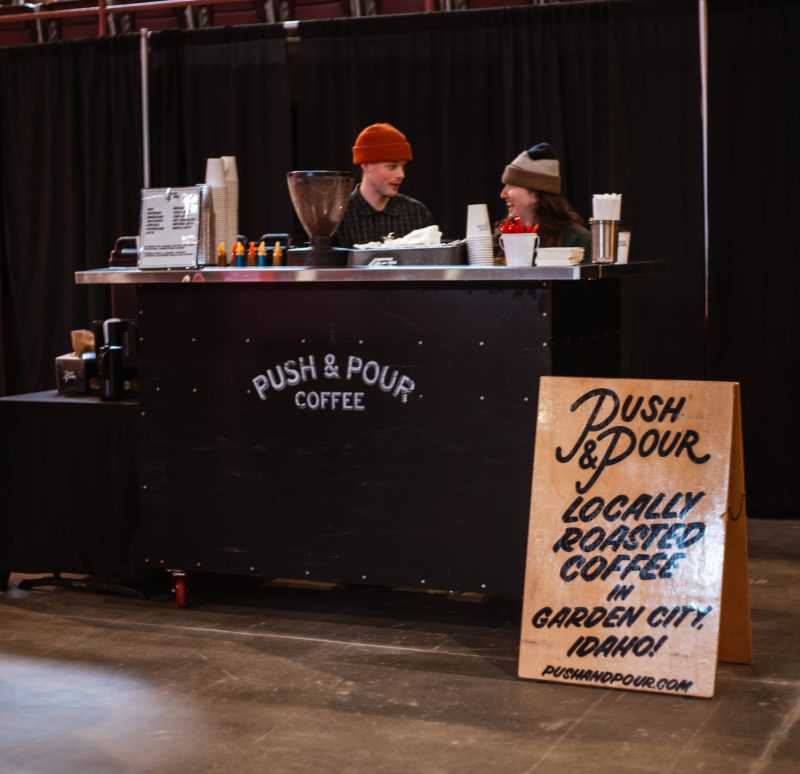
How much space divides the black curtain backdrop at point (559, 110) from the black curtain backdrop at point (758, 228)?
0.10 m

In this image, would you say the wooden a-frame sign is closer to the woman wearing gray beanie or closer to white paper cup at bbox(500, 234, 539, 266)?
white paper cup at bbox(500, 234, 539, 266)

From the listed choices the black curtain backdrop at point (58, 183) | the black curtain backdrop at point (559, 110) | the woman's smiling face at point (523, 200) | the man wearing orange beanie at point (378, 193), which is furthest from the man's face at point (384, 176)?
the black curtain backdrop at point (58, 183)

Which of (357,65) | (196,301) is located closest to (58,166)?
(357,65)

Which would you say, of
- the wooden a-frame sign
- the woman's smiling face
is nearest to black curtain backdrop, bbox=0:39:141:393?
the woman's smiling face

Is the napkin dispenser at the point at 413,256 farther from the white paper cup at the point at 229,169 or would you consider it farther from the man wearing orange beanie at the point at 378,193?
the man wearing orange beanie at the point at 378,193

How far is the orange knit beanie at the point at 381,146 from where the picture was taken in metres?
5.18

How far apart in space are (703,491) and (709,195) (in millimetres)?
2534

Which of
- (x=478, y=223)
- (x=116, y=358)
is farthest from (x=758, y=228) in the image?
(x=116, y=358)

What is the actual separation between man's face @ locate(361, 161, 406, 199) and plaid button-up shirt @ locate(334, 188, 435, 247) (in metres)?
0.08

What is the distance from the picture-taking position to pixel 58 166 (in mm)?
6957

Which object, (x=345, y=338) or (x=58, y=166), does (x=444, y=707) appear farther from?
(x=58, y=166)

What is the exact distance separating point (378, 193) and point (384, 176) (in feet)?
0.24

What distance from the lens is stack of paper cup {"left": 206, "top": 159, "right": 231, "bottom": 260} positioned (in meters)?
4.37

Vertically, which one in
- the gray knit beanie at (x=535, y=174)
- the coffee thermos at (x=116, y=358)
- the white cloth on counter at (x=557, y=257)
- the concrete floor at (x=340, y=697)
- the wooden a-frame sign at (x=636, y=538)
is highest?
the gray knit beanie at (x=535, y=174)
